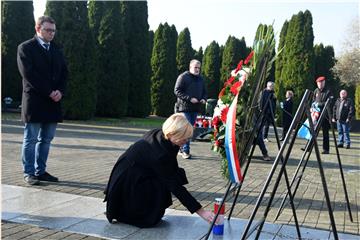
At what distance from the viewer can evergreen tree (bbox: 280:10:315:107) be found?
91.6 feet

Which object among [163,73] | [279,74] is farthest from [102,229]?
[279,74]

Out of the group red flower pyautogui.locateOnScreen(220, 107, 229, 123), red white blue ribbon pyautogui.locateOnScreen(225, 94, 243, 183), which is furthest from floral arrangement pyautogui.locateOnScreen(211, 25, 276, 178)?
red white blue ribbon pyautogui.locateOnScreen(225, 94, 243, 183)

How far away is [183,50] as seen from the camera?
33.6m

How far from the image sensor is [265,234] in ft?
13.0

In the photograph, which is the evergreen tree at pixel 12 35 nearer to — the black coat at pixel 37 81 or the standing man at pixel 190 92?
the standing man at pixel 190 92

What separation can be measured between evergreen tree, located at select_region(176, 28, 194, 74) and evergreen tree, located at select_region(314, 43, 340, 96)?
10432mm

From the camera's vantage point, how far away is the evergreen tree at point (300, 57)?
27.9 m

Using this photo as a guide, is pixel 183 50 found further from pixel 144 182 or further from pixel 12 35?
pixel 144 182

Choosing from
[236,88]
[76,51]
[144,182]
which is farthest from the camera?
[76,51]

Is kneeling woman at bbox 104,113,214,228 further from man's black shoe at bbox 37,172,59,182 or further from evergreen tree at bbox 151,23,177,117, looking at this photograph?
evergreen tree at bbox 151,23,177,117

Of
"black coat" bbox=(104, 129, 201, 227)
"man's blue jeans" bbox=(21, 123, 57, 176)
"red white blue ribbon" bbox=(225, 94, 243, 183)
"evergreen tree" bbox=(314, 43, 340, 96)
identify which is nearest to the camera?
"red white blue ribbon" bbox=(225, 94, 243, 183)

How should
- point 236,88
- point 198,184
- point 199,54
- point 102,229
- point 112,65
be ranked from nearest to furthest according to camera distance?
point 236,88, point 102,229, point 198,184, point 112,65, point 199,54

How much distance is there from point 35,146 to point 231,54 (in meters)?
28.8

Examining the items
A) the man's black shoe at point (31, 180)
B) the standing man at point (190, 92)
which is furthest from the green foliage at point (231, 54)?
the man's black shoe at point (31, 180)
